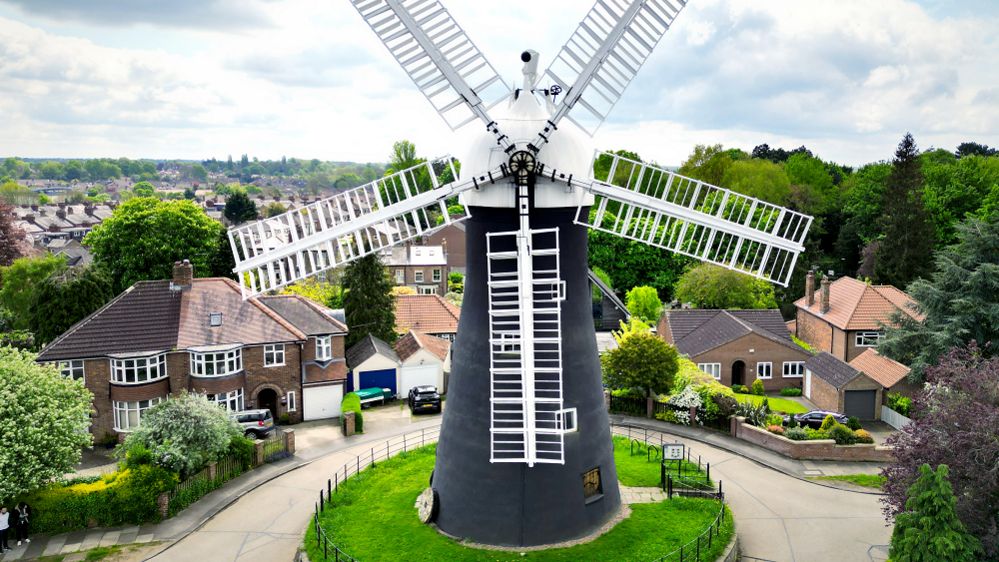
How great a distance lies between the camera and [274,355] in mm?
34969

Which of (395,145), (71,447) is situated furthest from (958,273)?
(395,145)

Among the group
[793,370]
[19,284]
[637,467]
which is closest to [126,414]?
[637,467]

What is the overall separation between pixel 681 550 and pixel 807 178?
3148 inches

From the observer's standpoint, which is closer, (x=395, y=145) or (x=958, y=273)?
(x=958, y=273)

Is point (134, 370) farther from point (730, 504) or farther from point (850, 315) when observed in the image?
point (850, 315)

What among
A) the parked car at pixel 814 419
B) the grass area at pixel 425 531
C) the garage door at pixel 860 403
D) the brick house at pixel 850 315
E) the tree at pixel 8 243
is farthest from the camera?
the tree at pixel 8 243

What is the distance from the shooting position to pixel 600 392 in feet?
69.9

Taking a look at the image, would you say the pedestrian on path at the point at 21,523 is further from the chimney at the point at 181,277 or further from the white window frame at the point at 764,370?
the white window frame at the point at 764,370

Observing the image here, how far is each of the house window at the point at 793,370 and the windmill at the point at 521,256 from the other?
2464 cm

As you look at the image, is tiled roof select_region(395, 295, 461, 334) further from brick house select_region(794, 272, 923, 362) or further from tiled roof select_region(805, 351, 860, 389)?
brick house select_region(794, 272, 923, 362)

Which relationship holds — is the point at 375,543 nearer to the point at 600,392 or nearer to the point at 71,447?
the point at 600,392

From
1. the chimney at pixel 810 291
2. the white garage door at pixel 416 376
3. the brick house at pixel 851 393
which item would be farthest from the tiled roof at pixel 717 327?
the white garage door at pixel 416 376

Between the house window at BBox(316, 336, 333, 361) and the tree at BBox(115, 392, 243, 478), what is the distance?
883cm

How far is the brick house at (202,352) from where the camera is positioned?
32.0m
